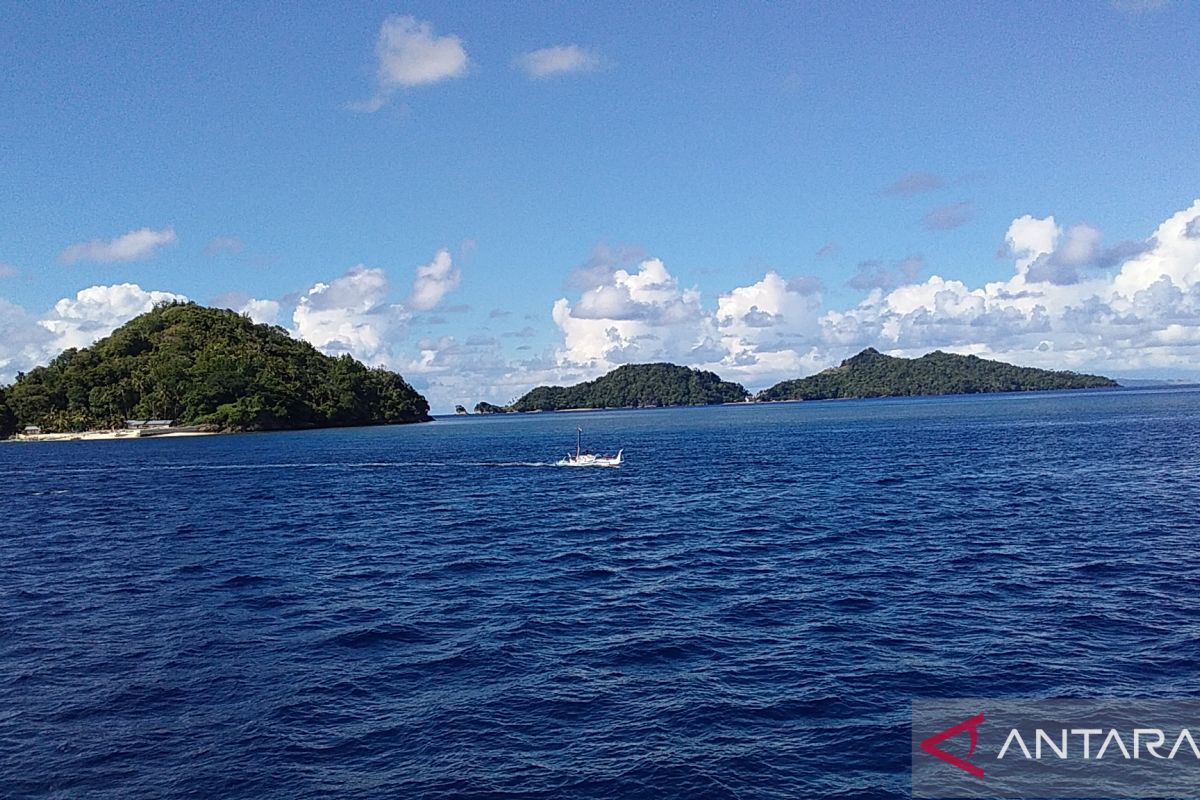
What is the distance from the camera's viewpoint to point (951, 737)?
23.6 m

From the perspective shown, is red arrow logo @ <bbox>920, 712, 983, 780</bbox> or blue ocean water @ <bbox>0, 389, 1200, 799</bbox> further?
blue ocean water @ <bbox>0, 389, 1200, 799</bbox>

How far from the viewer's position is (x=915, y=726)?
24234mm

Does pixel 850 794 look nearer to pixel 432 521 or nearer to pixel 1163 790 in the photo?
pixel 1163 790

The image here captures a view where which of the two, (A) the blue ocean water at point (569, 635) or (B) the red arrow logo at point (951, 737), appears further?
(A) the blue ocean water at point (569, 635)

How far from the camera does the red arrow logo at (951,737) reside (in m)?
22.0

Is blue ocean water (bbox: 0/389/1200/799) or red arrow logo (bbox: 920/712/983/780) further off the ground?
blue ocean water (bbox: 0/389/1200/799)

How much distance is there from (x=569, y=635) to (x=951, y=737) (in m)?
15.2

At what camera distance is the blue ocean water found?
73.9 ft

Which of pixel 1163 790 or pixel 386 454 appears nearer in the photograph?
pixel 1163 790

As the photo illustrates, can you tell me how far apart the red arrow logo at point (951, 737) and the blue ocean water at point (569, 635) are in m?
0.77

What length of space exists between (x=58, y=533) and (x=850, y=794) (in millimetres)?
67189

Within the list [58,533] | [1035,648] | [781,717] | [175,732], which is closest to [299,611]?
[175,732]

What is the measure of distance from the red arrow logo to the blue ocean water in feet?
2.53

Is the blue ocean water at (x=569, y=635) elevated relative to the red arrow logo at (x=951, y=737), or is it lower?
elevated
